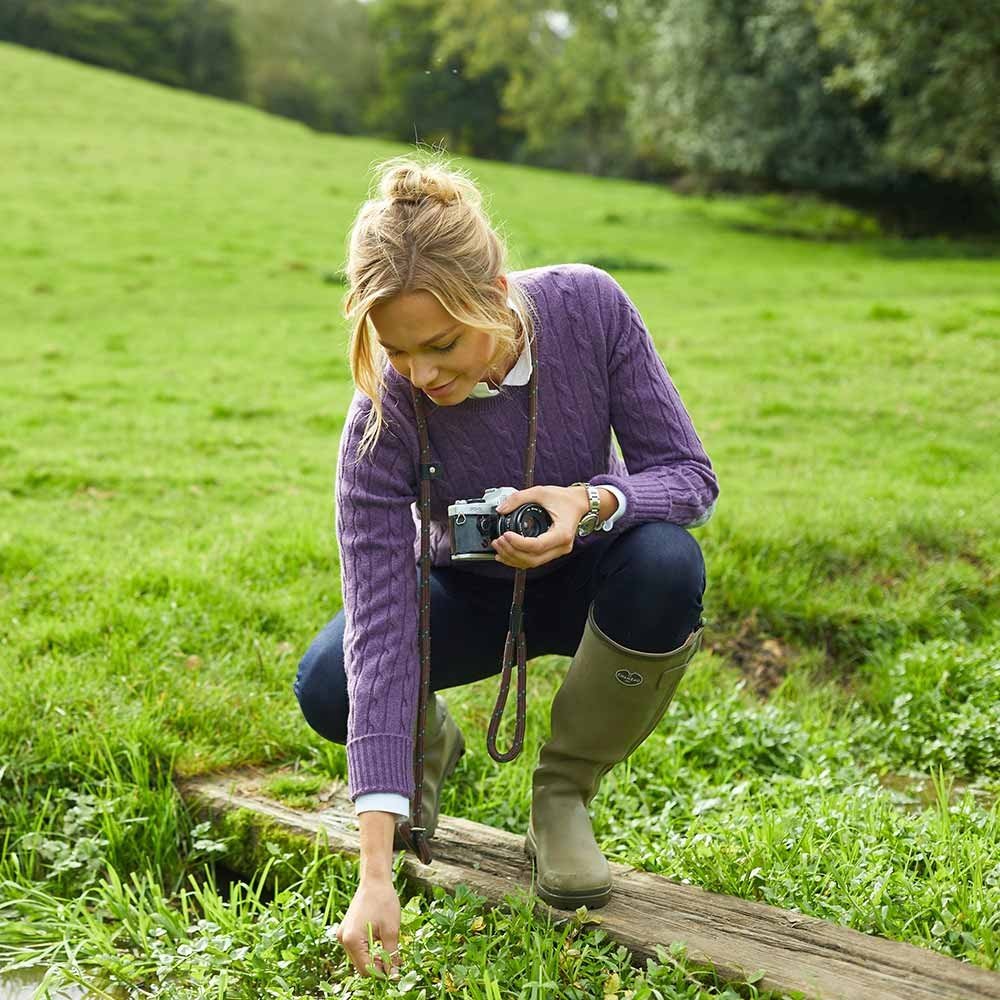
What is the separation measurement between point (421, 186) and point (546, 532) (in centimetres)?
77

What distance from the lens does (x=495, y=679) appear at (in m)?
4.08

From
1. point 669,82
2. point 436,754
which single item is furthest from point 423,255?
point 669,82

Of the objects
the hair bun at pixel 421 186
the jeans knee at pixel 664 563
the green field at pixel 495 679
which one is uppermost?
the hair bun at pixel 421 186

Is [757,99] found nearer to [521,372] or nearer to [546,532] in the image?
[521,372]

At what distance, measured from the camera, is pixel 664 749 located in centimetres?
364

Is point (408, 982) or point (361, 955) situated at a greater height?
point (361, 955)

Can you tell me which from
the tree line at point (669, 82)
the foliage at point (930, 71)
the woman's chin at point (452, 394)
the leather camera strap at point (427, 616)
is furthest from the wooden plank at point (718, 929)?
the foliage at point (930, 71)

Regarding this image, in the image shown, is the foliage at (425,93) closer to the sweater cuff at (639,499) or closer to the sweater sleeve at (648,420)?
the sweater sleeve at (648,420)

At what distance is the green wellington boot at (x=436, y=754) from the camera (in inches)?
122

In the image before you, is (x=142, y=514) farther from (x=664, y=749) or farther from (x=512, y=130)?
(x=512, y=130)

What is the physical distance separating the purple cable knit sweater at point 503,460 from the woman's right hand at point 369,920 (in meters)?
0.29

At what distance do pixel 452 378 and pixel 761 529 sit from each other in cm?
274

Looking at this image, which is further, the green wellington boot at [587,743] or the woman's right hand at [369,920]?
the green wellington boot at [587,743]

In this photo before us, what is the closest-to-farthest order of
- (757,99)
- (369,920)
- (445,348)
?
(369,920) < (445,348) < (757,99)
